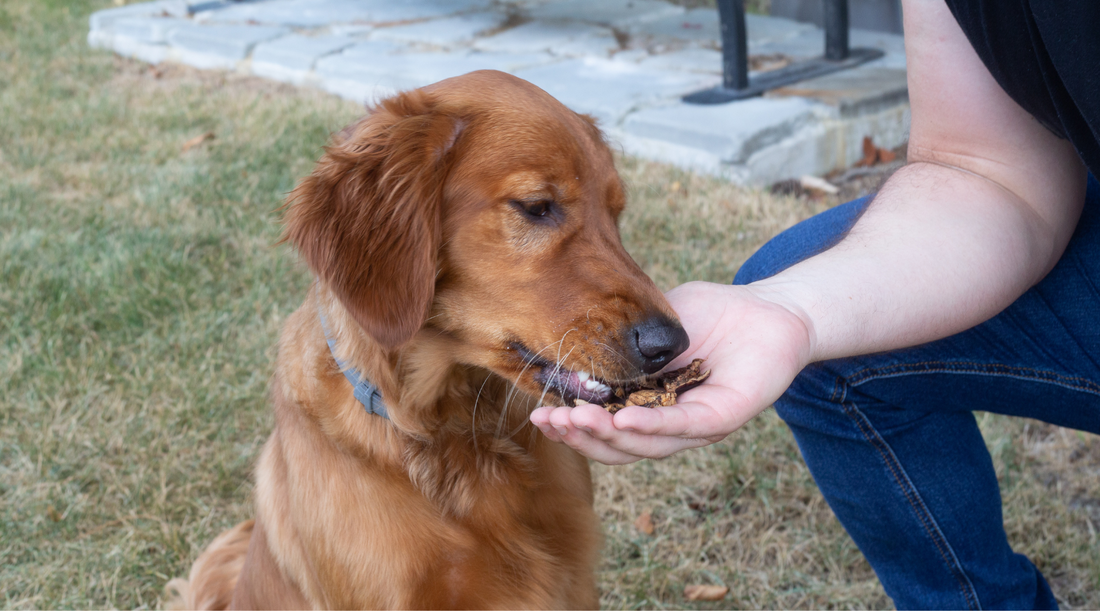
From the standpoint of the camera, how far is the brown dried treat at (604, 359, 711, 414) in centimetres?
159

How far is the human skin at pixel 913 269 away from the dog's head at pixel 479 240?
15cm

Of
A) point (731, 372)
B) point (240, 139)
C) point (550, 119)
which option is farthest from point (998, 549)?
point (240, 139)

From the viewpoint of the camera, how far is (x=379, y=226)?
1.73 meters

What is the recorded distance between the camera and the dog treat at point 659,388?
5.24ft

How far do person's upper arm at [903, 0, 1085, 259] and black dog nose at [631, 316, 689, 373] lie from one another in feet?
2.57

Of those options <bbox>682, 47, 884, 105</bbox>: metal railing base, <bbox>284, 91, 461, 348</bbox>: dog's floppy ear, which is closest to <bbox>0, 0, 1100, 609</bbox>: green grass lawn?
<bbox>682, 47, 884, 105</bbox>: metal railing base

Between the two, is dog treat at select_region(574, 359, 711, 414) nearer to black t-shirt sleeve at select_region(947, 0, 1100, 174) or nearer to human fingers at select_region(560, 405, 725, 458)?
human fingers at select_region(560, 405, 725, 458)

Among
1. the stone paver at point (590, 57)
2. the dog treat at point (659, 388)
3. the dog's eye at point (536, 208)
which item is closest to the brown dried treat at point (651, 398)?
the dog treat at point (659, 388)

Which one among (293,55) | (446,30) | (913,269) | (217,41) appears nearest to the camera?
(913,269)

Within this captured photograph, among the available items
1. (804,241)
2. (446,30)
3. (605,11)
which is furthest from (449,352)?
(605,11)

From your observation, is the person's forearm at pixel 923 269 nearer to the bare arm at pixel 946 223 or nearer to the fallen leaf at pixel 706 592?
the bare arm at pixel 946 223

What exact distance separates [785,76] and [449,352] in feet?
14.0

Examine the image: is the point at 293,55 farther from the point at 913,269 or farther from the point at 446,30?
the point at 913,269

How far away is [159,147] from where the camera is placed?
5633 mm
